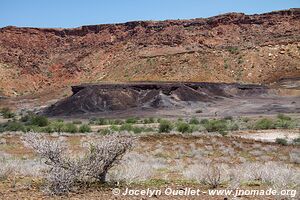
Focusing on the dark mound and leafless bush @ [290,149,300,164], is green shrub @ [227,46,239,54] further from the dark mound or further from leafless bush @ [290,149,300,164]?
leafless bush @ [290,149,300,164]

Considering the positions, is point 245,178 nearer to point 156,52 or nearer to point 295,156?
point 295,156

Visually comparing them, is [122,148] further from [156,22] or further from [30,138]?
[156,22]

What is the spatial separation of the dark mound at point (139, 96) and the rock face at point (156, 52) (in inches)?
512

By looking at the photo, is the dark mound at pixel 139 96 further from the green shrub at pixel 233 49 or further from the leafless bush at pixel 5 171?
the leafless bush at pixel 5 171

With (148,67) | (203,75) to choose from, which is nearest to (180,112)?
(203,75)

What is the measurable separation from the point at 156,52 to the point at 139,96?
31.6m

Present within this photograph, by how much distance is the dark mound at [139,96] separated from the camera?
6175 cm

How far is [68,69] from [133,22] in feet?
65.6

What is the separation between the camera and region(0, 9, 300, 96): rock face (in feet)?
273

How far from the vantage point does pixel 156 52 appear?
95000 mm

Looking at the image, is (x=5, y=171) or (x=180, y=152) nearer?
(x=5, y=171)

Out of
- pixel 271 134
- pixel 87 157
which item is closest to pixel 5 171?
pixel 87 157

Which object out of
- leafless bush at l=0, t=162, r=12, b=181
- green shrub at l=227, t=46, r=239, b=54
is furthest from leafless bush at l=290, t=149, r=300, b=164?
green shrub at l=227, t=46, r=239, b=54

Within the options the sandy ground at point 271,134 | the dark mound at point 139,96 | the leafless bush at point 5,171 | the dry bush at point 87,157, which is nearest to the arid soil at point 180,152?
the leafless bush at point 5,171
